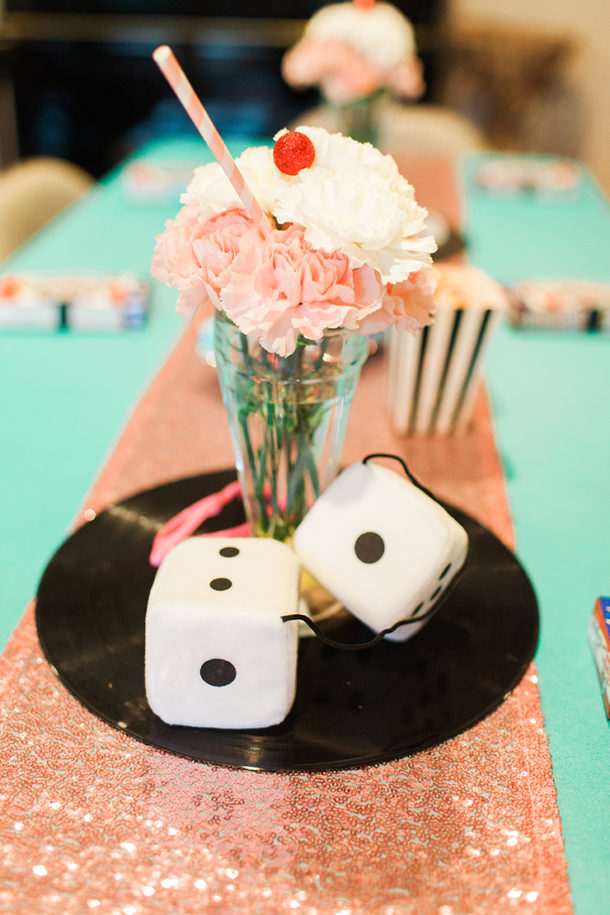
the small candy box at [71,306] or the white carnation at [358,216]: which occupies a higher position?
the white carnation at [358,216]

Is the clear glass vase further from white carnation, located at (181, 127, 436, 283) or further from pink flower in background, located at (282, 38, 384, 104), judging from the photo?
pink flower in background, located at (282, 38, 384, 104)

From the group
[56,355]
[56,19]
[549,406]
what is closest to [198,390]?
[56,355]

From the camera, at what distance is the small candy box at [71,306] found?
1.25m

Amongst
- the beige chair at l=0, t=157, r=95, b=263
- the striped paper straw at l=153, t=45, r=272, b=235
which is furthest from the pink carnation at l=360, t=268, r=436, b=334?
the beige chair at l=0, t=157, r=95, b=263

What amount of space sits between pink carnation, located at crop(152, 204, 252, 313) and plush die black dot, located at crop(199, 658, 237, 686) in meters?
0.26

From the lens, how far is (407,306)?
625 millimetres

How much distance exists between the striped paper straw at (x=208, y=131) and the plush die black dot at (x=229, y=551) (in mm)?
238

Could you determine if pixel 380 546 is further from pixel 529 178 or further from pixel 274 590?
pixel 529 178

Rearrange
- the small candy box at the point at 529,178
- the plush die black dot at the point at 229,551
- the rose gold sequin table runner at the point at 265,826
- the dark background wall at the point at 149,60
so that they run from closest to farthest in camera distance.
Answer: the rose gold sequin table runner at the point at 265,826
the plush die black dot at the point at 229,551
the small candy box at the point at 529,178
the dark background wall at the point at 149,60

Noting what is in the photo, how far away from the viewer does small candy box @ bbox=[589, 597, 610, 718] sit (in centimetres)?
65

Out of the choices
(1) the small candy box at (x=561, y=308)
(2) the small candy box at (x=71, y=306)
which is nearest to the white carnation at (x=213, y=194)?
(2) the small candy box at (x=71, y=306)

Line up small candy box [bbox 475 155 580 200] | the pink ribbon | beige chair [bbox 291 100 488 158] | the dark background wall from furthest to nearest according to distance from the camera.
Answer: the dark background wall < beige chair [bbox 291 100 488 158] < small candy box [bbox 475 155 580 200] < the pink ribbon

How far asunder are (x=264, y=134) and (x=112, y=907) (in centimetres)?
387

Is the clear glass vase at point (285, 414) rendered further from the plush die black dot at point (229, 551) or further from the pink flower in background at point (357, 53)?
the pink flower in background at point (357, 53)
